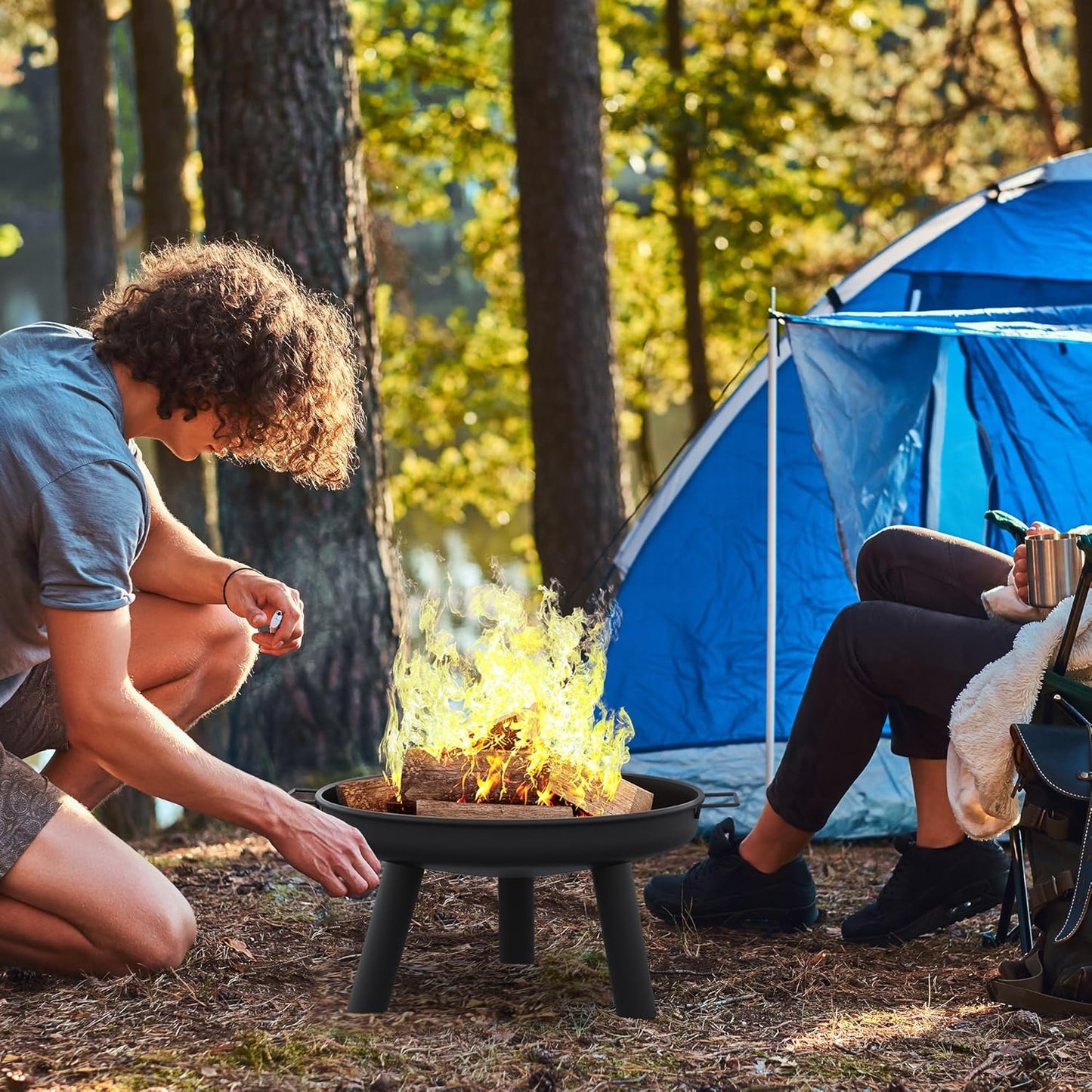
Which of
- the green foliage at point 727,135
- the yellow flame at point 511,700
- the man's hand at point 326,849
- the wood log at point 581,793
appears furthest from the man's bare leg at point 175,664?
the green foliage at point 727,135

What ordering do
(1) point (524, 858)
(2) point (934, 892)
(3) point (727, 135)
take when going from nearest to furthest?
(1) point (524, 858) → (2) point (934, 892) → (3) point (727, 135)

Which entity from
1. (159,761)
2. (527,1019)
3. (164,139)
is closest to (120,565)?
(159,761)

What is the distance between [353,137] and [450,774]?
8.84 feet

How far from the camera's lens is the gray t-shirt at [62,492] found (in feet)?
7.13

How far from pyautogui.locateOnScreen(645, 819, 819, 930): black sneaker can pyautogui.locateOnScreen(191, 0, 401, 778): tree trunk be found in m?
1.67

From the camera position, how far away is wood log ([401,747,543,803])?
88.4 inches

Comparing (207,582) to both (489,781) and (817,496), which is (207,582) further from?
(817,496)

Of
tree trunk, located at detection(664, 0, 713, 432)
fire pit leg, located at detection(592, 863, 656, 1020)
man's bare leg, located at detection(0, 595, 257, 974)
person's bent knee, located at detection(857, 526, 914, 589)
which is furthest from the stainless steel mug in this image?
tree trunk, located at detection(664, 0, 713, 432)

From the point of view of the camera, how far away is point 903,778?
3992mm

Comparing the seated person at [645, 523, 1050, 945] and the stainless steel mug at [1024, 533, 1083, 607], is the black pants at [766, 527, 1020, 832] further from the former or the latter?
the stainless steel mug at [1024, 533, 1083, 607]

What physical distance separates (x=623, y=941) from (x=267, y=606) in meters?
1.03

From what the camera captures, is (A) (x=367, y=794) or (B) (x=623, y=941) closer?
(B) (x=623, y=941)

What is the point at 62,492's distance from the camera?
220 centimetres

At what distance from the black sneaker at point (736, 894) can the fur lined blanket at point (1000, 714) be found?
0.52 metres
